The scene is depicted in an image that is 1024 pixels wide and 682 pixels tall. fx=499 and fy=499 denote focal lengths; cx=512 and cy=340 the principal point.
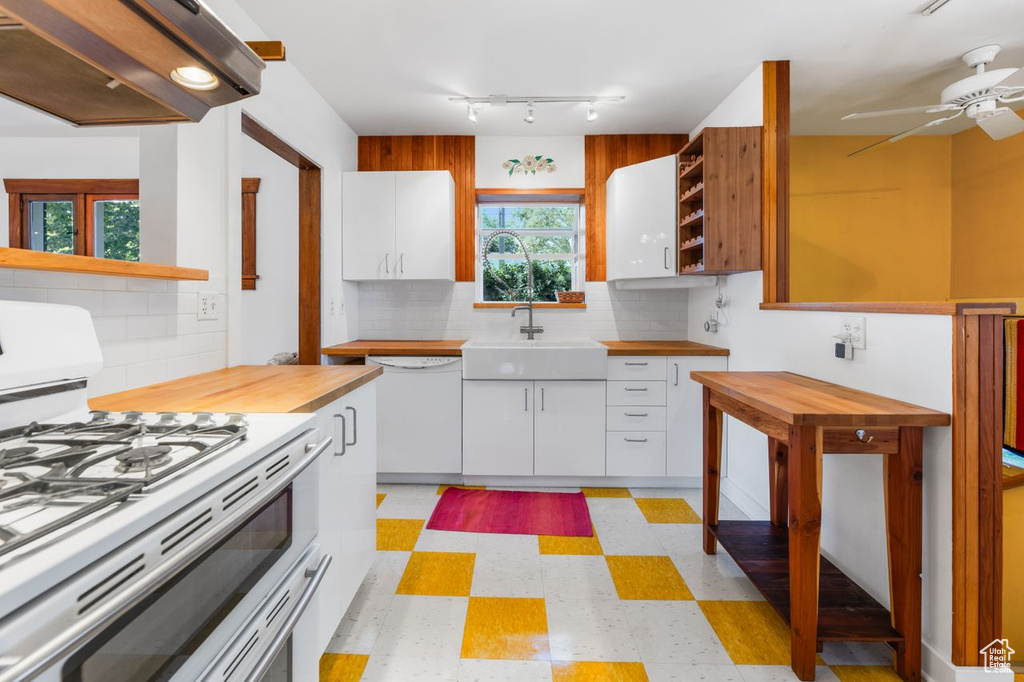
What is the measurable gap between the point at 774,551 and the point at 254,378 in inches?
86.3

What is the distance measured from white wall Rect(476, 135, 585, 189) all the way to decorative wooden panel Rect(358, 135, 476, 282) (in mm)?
84

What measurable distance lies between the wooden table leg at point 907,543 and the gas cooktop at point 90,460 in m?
1.83

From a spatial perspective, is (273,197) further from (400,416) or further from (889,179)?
(889,179)

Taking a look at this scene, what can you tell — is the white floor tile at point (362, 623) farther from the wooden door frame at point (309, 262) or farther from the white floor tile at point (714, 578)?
the wooden door frame at point (309, 262)

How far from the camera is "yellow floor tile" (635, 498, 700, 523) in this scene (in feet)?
9.12

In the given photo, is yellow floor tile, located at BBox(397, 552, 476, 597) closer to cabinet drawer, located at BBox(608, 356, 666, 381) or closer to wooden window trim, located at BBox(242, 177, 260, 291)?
cabinet drawer, located at BBox(608, 356, 666, 381)

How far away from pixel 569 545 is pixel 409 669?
106 cm

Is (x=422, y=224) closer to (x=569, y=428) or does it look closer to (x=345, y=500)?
(x=569, y=428)

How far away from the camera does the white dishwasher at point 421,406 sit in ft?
10.6

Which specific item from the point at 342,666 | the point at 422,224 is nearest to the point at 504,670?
the point at 342,666

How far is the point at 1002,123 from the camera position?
8.43 feet

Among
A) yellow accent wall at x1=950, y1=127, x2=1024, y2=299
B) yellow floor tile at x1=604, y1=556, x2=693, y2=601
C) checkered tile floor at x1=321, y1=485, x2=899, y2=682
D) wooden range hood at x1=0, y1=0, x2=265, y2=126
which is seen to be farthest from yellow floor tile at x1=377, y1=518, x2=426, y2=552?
yellow accent wall at x1=950, y1=127, x2=1024, y2=299

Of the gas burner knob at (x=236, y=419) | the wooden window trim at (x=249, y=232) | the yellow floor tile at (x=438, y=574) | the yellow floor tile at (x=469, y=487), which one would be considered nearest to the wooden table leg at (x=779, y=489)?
the yellow floor tile at (x=438, y=574)

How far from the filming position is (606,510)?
291cm
